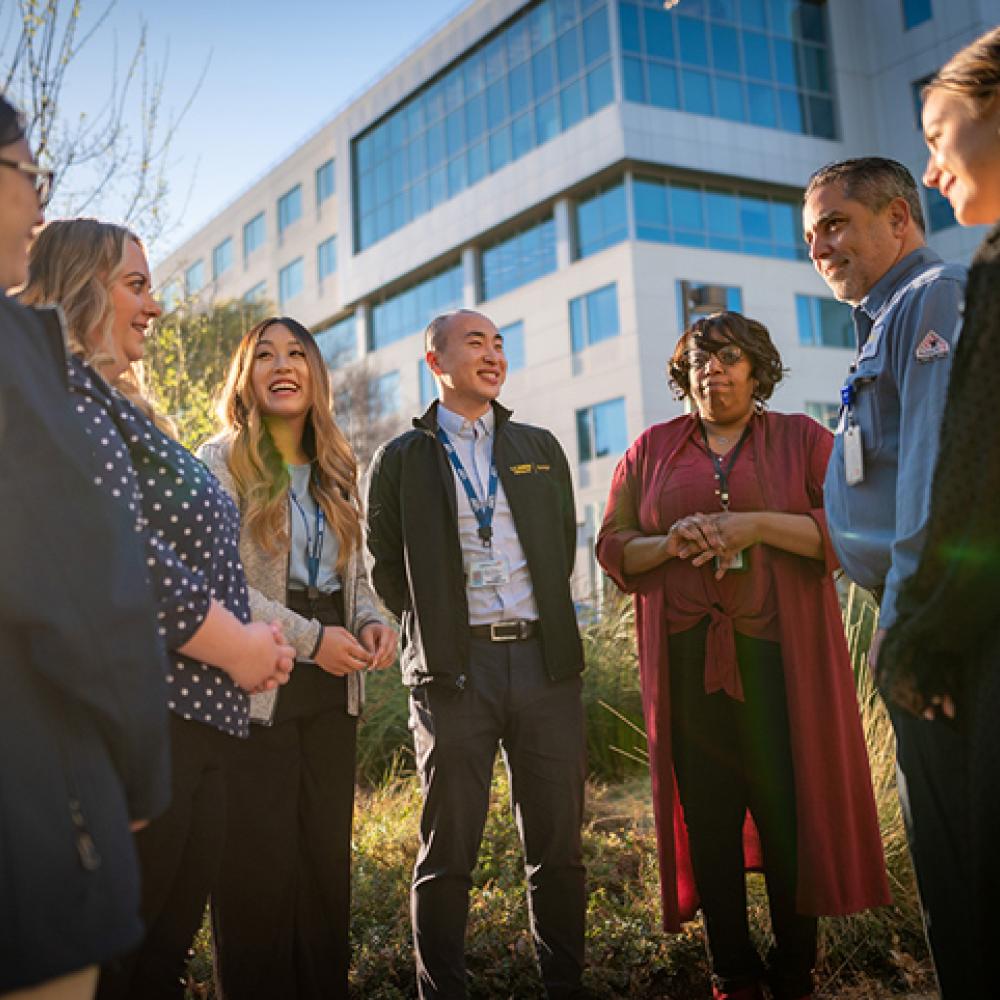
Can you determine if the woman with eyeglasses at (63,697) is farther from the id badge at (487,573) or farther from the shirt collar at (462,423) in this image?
the shirt collar at (462,423)

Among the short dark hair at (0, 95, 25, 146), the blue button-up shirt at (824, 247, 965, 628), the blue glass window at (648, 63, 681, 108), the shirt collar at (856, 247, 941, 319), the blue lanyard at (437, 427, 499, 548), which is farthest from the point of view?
the blue glass window at (648, 63, 681, 108)

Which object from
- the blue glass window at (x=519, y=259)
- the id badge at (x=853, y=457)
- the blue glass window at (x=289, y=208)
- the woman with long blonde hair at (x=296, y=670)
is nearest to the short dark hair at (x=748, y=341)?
the id badge at (x=853, y=457)

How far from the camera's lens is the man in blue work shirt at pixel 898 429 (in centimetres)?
220

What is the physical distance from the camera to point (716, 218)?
30828 millimetres

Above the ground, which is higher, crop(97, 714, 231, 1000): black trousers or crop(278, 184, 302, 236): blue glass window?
crop(278, 184, 302, 236): blue glass window

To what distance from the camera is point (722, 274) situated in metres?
30.3

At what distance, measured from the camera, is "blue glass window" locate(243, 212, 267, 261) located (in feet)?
156

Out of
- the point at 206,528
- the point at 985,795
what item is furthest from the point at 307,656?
the point at 985,795

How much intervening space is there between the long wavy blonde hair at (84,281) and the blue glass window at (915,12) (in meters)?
34.2

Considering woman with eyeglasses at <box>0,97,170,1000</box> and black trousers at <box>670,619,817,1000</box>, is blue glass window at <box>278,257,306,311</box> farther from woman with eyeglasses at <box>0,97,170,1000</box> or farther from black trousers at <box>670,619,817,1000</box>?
woman with eyeglasses at <box>0,97,170,1000</box>

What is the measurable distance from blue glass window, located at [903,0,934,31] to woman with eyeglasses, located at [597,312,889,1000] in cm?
3227

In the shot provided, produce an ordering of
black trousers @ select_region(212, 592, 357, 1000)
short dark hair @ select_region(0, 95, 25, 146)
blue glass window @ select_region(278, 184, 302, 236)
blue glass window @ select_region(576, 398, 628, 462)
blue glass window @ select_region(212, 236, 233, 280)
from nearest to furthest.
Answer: short dark hair @ select_region(0, 95, 25, 146)
black trousers @ select_region(212, 592, 357, 1000)
blue glass window @ select_region(576, 398, 628, 462)
blue glass window @ select_region(278, 184, 302, 236)
blue glass window @ select_region(212, 236, 233, 280)

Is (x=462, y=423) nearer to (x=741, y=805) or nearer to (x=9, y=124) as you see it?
(x=741, y=805)

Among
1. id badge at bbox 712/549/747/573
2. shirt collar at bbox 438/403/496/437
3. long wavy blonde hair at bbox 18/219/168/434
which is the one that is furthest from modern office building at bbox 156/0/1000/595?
long wavy blonde hair at bbox 18/219/168/434
